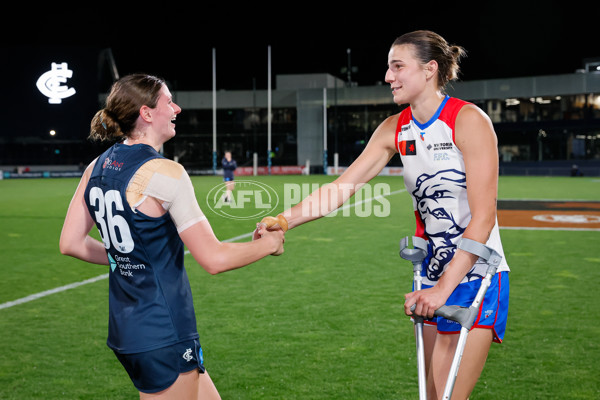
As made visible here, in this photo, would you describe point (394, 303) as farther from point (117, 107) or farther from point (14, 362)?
point (117, 107)

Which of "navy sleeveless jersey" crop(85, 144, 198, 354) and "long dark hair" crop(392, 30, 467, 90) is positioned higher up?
"long dark hair" crop(392, 30, 467, 90)

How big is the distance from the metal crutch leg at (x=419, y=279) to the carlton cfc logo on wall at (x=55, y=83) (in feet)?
150

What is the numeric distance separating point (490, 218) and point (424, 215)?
0.47 metres

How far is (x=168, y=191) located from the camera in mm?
2566

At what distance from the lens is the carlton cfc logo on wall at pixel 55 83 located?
46.2 meters

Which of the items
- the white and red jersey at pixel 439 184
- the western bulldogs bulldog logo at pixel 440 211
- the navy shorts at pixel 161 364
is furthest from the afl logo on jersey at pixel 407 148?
the navy shorts at pixel 161 364

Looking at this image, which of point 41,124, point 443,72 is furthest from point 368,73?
point 443,72

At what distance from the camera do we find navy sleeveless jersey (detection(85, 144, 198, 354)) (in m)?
2.64

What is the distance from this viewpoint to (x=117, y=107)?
276 cm

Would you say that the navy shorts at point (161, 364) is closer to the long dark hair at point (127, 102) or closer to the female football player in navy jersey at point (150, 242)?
the female football player in navy jersey at point (150, 242)

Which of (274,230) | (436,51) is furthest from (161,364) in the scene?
(436,51)

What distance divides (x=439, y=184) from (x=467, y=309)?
659 millimetres

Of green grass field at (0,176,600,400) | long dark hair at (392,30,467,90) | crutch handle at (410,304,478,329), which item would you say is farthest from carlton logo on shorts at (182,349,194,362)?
green grass field at (0,176,600,400)

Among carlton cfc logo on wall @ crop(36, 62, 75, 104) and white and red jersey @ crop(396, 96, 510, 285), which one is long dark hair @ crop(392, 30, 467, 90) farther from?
carlton cfc logo on wall @ crop(36, 62, 75, 104)
